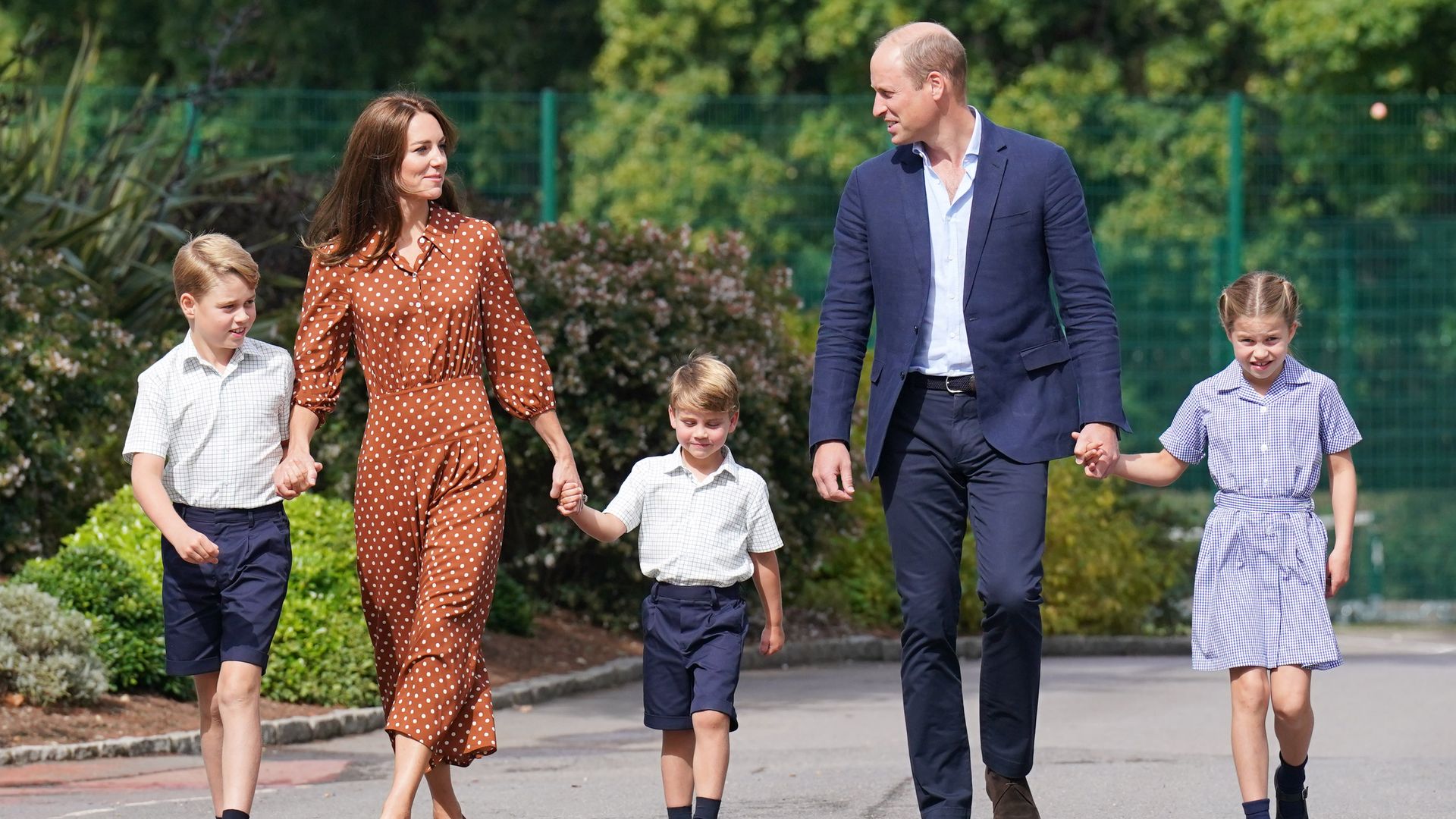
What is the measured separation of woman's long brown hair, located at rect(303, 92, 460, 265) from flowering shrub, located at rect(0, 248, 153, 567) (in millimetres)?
4438

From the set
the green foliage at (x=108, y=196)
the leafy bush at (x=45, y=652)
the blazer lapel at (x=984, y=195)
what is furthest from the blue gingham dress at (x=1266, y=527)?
the green foliage at (x=108, y=196)

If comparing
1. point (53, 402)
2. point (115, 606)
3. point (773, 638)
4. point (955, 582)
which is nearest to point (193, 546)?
point (773, 638)

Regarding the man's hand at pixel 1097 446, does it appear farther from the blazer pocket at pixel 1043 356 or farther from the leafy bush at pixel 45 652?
the leafy bush at pixel 45 652

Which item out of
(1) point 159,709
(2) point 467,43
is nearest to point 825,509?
(1) point 159,709

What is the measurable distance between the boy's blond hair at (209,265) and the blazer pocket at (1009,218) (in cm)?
195

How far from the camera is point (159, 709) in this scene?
8078mm

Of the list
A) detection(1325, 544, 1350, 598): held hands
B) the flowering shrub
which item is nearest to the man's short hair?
detection(1325, 544, 1350, 598): held hands

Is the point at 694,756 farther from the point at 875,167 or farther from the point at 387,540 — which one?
the point at 875,167

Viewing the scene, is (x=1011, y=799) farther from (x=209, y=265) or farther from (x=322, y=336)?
(x=209, y=265)

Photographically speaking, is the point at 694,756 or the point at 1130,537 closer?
the point at 694,756

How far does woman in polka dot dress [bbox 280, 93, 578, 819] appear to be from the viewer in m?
5.11

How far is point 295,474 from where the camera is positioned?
5.23 m

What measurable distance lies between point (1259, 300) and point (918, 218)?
972mm

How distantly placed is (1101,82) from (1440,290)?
9.66 meters
